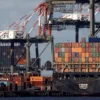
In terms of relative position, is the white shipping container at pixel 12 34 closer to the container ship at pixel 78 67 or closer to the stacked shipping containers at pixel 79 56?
the container ship at pixel 78 67

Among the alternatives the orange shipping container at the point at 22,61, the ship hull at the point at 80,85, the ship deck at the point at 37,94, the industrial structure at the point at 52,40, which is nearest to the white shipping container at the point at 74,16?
the industrial structure at the point at 52,40

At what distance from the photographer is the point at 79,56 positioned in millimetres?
141000

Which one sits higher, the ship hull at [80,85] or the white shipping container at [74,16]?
the white shipping container at [74,16]

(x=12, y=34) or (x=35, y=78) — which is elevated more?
(x=12, y=34)

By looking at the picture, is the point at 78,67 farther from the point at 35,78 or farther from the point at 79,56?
the point at 35,78

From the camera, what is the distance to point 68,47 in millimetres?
142000

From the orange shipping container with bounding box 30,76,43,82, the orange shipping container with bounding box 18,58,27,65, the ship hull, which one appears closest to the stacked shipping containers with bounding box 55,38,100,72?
the ship hull

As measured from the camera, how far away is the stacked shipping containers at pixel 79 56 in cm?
14062

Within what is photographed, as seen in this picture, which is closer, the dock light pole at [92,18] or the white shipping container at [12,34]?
the dock light pole at [92,18]

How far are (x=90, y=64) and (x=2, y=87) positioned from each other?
1820 cm

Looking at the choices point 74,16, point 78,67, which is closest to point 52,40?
point 74,16

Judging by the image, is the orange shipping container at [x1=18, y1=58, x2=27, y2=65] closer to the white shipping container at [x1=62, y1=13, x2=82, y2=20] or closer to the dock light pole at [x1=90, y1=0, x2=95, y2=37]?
the white shipping container at [x1=62, y1=13, x2=82, y2=20]

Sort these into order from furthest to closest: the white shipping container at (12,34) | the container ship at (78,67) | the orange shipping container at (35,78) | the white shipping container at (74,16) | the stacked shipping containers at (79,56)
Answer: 1. the white shipping container at (12,34)
2. the white shipping container at (74,16)
3. the orange shipping container at (35,78)
4. the container ship at (78,67)
5. the stacked shipping containers at (79,56)

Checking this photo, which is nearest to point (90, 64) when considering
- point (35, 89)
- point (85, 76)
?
point (85, 76)
